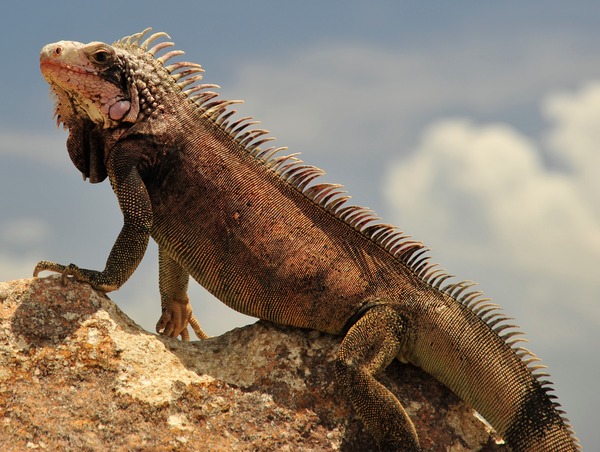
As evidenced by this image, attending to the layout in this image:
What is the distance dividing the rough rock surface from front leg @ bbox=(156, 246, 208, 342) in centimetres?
182

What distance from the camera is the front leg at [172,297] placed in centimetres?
1047

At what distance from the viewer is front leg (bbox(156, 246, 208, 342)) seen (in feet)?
34.3

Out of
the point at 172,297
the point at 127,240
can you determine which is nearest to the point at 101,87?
the point at 127,240

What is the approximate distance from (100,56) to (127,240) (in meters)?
2.22

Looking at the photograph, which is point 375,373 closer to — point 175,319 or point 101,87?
point 175,319

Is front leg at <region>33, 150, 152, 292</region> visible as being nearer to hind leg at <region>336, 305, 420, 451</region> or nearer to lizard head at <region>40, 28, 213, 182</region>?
lizard head at <region>40, 28, 213, 182</region>

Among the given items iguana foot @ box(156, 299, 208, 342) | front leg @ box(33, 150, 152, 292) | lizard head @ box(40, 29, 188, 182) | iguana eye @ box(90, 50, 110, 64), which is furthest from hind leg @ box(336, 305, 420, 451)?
iguana eye @ box(90, 50, 110, 64)

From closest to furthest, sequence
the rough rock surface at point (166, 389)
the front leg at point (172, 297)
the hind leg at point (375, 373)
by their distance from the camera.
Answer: the rough rock surface at point (166, 389), the hind leg at point (375, 373), the front leg at point (172, 297)

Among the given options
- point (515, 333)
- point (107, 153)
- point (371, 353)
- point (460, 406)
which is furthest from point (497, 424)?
point (107, 153)

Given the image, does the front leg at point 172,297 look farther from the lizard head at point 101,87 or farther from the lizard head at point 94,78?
the lizard head at point 94,78

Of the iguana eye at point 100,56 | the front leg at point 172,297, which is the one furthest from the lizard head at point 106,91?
the front leg at point 172,297

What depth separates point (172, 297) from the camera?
10.6 m

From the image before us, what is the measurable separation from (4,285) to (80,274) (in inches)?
32.7

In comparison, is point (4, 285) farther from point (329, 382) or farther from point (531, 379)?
point (531, 379)
